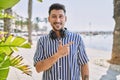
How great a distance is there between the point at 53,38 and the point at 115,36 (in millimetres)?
4919

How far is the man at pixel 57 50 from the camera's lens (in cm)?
241

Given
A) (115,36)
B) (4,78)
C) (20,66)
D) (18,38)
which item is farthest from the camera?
(115,36)

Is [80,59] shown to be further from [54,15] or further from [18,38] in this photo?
[18,38]

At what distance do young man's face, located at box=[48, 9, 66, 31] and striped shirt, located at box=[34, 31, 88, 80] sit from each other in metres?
0.12

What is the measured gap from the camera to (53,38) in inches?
98.0

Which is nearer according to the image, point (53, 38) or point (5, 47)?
point (5, 47)

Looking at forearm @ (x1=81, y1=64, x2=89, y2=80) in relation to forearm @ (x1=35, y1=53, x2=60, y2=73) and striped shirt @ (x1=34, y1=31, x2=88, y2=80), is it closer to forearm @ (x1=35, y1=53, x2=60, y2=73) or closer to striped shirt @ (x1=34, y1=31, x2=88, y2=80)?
striped shirt @ (x1=34, y1=31, x2=88, y2=80)

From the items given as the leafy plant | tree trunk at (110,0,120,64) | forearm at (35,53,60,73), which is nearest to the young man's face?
forearm at (35,53,60,73)

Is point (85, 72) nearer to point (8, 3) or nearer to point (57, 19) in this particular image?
point (57, 19)

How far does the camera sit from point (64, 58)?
2436 millimetres

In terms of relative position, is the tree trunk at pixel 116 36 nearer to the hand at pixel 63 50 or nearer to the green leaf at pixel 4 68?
the hand at pixel 63 50

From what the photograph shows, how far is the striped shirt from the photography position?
2.44 m

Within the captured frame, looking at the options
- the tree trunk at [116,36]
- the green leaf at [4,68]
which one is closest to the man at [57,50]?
the green leaf at [4,68]

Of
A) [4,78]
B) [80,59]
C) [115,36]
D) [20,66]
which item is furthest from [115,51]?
[4,78]
